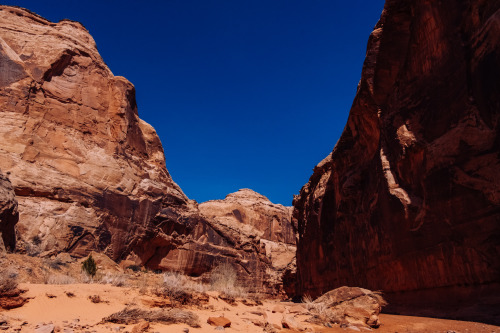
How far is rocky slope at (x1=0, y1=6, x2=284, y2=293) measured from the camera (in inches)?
750

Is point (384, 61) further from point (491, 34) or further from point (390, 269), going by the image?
point (390, 269)

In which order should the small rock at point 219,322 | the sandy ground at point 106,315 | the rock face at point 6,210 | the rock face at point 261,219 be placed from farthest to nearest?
the rock face at point 261,219
the rock face at point 6,210
the small rock at point 219,322
the sandy ground at point 106,315

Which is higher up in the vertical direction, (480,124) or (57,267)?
(480,124)

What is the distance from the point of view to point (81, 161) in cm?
2231

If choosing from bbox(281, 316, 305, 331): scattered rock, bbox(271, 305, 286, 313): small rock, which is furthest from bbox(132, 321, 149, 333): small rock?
bbox(271, 305, 286, 313): small rock

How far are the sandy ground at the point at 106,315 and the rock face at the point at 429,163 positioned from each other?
3.05 ft

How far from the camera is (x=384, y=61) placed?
11.8 meters

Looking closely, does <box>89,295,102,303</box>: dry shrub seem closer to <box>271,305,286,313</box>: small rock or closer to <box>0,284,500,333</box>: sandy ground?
<box>0,284,500,333</box>: sandy ground

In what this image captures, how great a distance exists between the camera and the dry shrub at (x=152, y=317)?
5.80 metres

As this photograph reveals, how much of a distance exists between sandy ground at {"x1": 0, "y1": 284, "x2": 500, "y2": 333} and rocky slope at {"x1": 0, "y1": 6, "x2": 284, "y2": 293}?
11486 millimetres

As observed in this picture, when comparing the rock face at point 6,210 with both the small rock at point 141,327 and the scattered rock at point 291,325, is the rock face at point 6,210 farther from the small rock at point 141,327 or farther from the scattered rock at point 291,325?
the scattered rock at point 291,325

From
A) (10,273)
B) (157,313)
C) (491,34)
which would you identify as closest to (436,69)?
(491,34)

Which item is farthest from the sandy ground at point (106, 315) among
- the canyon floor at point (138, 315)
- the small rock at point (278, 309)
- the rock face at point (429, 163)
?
the rock face at point (429, 163)

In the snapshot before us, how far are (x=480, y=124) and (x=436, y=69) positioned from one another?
8.19 ft
